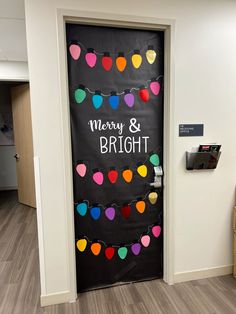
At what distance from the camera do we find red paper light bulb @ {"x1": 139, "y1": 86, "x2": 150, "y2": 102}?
2.13m

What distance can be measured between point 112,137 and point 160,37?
3.05ft

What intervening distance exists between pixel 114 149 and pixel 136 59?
0.77 meters

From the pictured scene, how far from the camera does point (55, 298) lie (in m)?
2.05

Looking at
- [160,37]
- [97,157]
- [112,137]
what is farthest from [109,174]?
[160,37]

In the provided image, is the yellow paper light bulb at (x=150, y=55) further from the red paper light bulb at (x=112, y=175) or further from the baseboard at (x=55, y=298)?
the baseboard at (x=55, y=298)

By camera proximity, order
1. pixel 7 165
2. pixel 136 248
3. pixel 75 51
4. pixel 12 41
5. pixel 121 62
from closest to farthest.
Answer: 1. pixel 75 51
2. pixel 121 62
3. pixel 136 248
4. pixel 12 41
5. pixel 7 165

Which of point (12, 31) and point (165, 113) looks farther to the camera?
point (12, 31)

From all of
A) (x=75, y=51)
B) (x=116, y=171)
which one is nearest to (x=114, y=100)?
(x=75, y=51)

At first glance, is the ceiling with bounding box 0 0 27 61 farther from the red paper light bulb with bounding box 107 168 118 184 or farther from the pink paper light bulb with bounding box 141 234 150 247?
the pink paper light bulb with bounding box 141 234 150 247

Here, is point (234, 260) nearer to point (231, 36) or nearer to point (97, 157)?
point (97, 157)

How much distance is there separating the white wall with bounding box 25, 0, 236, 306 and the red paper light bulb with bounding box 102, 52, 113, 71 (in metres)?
0.31

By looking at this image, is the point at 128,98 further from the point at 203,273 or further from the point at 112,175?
the point at 203,273

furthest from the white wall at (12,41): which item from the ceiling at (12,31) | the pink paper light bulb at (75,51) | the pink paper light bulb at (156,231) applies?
the pink paper light bulb at (156,231)

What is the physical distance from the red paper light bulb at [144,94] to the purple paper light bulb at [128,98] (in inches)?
3.1
